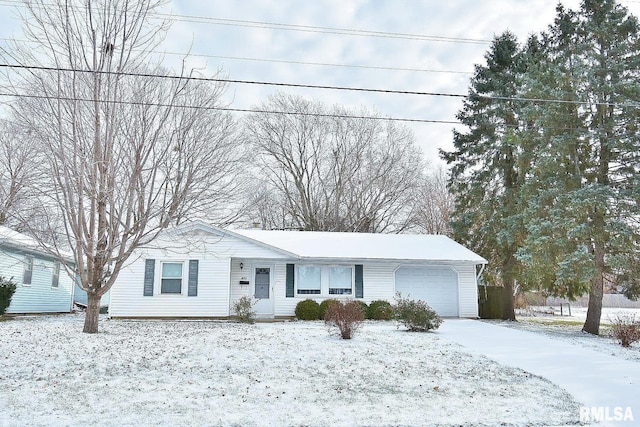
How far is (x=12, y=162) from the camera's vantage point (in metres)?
24.4

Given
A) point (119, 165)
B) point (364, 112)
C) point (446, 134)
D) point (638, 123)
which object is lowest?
point (119, 165)

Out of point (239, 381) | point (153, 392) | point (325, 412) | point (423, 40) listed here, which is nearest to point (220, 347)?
point (239, 381)

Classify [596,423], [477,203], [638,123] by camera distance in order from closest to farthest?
[596,423]
[638,123]
[477,203]

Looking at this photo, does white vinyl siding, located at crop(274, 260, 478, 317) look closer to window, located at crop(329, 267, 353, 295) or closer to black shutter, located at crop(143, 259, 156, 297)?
window, located at crop(329, 267, 353, 295)

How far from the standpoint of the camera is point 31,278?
21672mm

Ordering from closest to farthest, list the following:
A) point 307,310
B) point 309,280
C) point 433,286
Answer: point 307,310, point 309,280, point 433,286

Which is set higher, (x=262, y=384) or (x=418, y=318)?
(x=418, y=318)

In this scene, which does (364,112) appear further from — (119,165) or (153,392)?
(153,392)

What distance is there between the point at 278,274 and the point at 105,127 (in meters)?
9.94

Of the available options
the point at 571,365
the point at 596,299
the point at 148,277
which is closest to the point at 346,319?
the point at 571,365

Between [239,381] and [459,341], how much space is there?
263 inches

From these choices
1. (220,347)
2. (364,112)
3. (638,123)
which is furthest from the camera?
(364,112)

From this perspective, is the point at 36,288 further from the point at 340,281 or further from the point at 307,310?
the point at 340,281

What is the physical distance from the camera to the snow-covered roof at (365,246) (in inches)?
789
